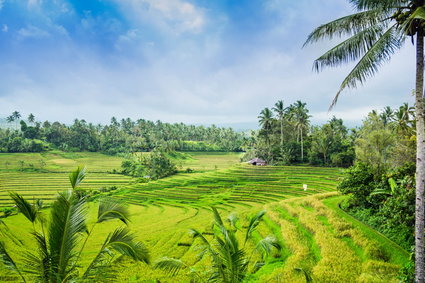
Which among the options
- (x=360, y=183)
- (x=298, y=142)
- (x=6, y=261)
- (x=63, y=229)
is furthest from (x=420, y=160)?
(x=298, y=142)

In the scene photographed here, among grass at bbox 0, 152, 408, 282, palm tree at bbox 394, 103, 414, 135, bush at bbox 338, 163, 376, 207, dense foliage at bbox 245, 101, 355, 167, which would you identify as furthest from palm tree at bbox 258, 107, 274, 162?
bush at bbox 338, 163, 376, 207

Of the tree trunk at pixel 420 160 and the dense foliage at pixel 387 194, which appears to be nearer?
the tree trunk at pixel 420 160

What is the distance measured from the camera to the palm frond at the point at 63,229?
13.9 ft

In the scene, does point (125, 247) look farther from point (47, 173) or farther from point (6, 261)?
point (47, 173)

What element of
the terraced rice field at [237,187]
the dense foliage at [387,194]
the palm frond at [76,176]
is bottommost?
the terraced rice field at [237,187]

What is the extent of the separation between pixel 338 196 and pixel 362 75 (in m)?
16.0

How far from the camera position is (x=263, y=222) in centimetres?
1706

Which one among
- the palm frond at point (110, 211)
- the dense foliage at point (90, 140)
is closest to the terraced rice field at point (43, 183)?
the dense foliage at point (90, 140)

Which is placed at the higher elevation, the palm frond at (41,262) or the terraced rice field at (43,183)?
the palm frond at (41,262)

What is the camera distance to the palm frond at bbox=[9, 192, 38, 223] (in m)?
4.04

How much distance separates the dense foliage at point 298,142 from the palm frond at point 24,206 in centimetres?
4574

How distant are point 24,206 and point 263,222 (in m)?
15.1

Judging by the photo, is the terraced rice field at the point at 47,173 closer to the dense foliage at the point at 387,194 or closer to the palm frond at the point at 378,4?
the dense foliage at the point at 387,194

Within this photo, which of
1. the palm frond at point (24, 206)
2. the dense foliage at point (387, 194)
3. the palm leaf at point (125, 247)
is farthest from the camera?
the dense foliage at point (387, 194)
